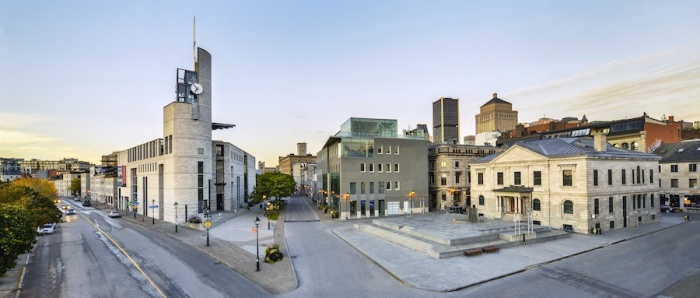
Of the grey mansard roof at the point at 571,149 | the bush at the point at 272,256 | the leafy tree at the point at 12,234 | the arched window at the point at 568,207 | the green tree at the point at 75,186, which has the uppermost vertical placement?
the grey mansard roof at the point at 571,149

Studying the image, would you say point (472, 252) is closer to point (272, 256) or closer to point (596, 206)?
point (272, 256)

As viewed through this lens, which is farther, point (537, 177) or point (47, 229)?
point (47, 229)

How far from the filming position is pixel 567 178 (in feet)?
131

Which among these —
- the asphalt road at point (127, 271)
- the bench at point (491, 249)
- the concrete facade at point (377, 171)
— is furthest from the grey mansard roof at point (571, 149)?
the asphalt road at point (127, 271)

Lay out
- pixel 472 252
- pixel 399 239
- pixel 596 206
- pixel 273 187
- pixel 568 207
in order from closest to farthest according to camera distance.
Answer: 1. pixel 472 252
2. pixel 399 239
3. pixel 596 206
4. pixel 568 207
5. pixel 273 187

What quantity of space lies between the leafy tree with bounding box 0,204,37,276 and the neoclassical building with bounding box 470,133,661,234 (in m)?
42.0

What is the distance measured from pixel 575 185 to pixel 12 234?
50.0m

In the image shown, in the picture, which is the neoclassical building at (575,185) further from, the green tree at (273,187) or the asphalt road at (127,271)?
the green tree at (273,187)

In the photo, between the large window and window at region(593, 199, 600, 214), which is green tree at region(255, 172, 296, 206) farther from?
window at region(593, 199, 600, 214)

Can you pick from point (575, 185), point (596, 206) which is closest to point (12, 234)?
point (575, 185)

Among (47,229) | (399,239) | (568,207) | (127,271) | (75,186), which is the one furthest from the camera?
(75,186)

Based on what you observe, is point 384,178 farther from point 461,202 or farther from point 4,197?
point 4,197

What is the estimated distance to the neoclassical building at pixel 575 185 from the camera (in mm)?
38500

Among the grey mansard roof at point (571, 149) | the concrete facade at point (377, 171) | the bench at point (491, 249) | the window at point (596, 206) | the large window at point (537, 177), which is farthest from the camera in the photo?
the concrete facade at point (377, 171)
